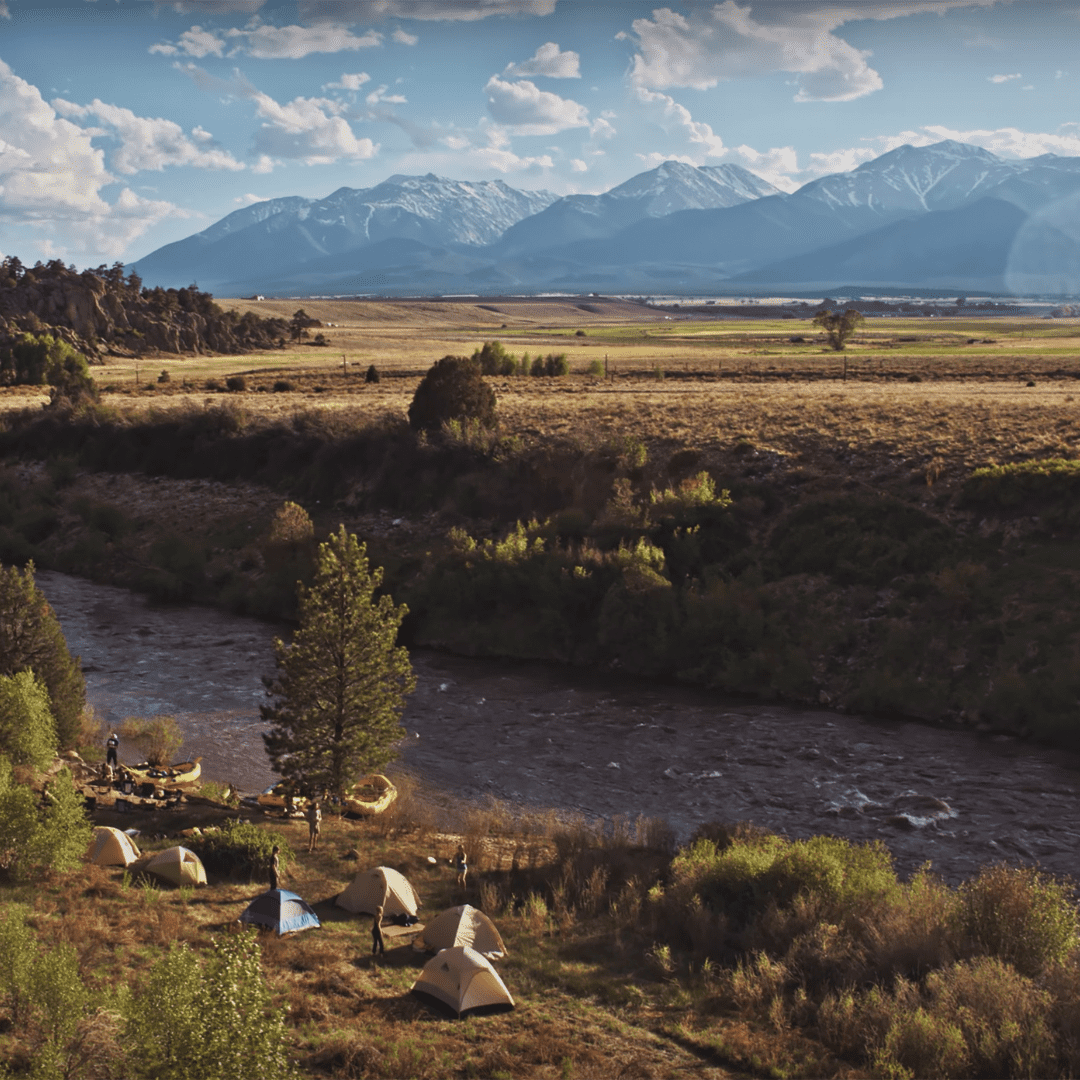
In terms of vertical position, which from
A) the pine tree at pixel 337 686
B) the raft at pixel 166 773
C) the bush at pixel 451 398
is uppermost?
the bush at pixel 451 398

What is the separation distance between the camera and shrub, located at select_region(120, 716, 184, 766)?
34.1 metres

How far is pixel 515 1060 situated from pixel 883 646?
2798 cm

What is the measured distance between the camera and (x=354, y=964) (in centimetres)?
2152

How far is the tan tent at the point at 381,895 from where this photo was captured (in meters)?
23.9

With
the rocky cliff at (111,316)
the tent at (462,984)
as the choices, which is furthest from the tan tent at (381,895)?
the rocky cliff at (111,316)

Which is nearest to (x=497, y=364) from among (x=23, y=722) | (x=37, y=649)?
(x=37, y=649)

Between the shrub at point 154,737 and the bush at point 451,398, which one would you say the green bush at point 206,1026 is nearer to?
the shrub at point 154,737

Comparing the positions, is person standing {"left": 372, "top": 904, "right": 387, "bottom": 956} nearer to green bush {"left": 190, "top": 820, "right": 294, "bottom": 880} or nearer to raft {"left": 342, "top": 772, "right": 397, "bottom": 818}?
green bush {"left": 190, "top": 820, "right": 294, "bottom": 880}

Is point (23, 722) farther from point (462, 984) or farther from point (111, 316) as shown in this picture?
point (111, 316)

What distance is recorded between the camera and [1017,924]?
2069 centimetres

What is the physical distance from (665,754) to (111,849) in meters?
17.6

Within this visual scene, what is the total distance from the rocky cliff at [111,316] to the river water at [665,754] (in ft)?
342

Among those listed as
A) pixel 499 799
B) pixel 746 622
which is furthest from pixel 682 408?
pixel 499 799

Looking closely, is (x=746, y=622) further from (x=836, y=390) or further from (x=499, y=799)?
(x=836, y=390)
